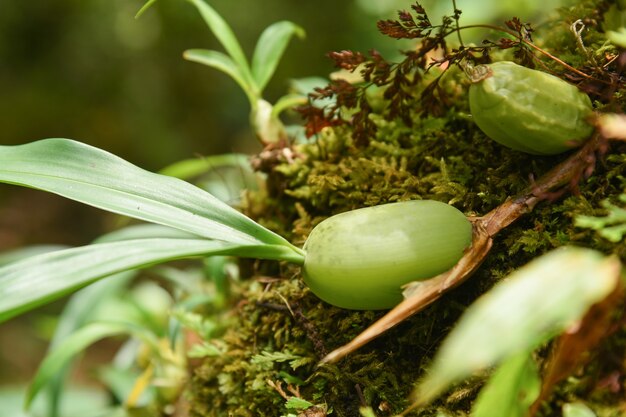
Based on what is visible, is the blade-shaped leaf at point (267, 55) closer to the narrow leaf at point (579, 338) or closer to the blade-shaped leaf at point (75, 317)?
the blade-shaped leaf at point (75, 317)

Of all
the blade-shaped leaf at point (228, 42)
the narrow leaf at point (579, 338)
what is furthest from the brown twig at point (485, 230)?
the blade-shaped leaf at point (228, 42)

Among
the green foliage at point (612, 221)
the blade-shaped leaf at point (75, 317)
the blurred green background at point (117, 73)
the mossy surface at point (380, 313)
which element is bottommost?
the blurred green background at point (117, 73)

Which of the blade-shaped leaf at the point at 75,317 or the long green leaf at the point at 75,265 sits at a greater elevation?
the long green leaf at the point at 75,265

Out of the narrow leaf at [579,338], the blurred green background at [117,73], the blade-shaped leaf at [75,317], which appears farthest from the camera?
the blurred green background at [117,73]

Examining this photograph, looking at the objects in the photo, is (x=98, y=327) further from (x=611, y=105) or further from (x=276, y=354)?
(x=611, y=105)

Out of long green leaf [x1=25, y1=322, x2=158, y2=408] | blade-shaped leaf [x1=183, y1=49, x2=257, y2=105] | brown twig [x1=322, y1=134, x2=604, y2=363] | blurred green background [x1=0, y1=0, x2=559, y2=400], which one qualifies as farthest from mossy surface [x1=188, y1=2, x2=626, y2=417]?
blurred green background [x1=0, y1=0, x2=559, y2=400]

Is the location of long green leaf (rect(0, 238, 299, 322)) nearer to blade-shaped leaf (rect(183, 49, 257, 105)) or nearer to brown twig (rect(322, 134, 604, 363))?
brown twig (rect(322, 134, 604, 363))

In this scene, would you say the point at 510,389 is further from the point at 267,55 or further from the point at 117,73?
the point at 117,73
